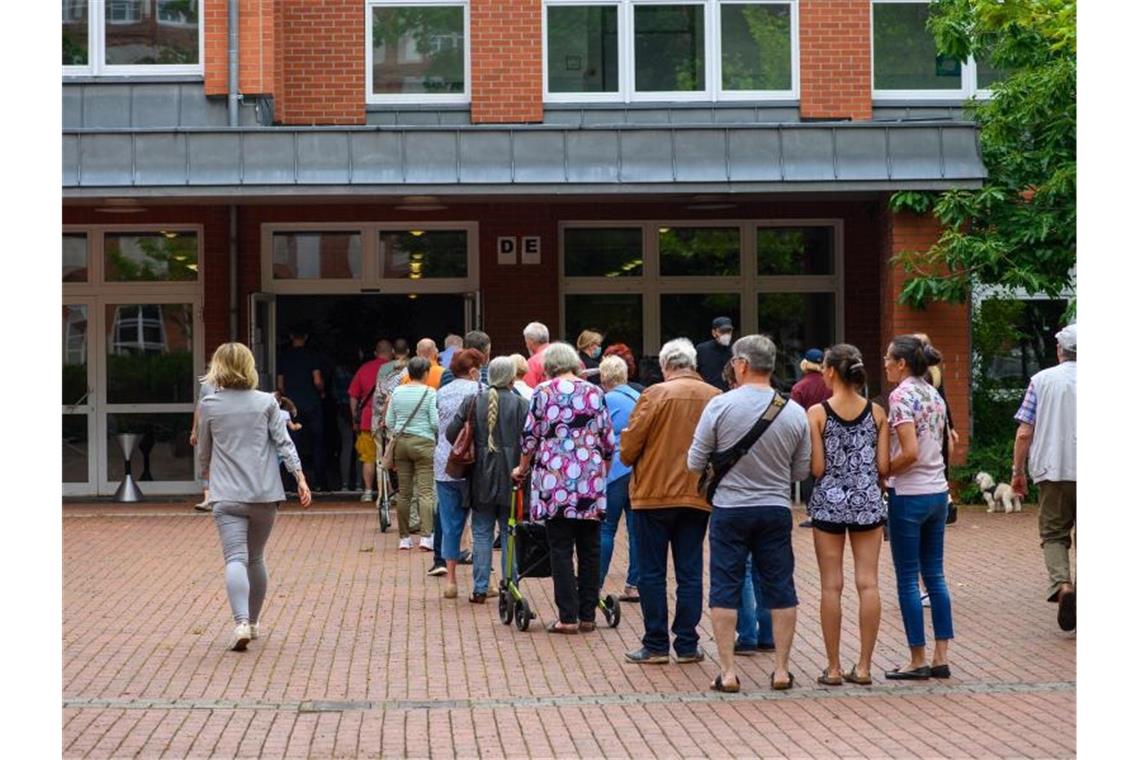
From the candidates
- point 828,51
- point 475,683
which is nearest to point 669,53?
point 828,51

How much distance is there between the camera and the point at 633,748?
8133 mm

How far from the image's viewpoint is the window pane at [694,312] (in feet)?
70.2

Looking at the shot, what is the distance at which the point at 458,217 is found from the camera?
2119cm

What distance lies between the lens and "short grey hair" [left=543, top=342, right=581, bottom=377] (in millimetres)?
11352

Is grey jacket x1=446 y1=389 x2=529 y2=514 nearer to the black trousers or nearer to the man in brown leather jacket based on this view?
the black trousers

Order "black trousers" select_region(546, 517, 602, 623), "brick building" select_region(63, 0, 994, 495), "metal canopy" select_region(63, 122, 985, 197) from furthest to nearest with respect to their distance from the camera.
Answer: "brick building" select_region(63, 0, 994, 495)
"metal canopy" select_region(63, 122, 985, 197)
"black trousers" select_region(546, 517, 602, 623)

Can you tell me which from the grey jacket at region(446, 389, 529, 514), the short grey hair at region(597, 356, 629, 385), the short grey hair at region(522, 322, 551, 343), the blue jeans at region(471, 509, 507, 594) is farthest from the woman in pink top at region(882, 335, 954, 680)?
the short grey hair at region(522, 322, 551, 343)

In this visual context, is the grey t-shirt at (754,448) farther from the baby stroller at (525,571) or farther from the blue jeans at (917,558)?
the baby stroller at (525,571)

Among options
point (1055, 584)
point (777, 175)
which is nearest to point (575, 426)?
point (1055, 584)

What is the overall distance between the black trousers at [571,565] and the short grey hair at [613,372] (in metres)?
1.17

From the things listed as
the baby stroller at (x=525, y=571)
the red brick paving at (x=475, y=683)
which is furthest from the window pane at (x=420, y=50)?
the baby stroller at (x=525, y=571)

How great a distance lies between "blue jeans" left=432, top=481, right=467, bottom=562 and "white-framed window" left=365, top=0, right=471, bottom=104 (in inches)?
A: 355

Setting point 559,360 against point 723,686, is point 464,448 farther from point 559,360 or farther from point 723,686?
point 723,686

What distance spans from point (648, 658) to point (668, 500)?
96 cm
